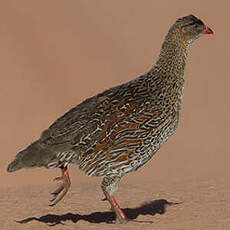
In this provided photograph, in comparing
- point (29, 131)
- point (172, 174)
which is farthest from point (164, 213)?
point (29, 131)

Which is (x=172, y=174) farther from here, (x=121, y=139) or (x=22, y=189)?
(x=121, y=139)

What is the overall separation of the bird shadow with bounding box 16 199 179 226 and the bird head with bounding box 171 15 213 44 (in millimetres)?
2658

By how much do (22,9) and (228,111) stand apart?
11.3 m

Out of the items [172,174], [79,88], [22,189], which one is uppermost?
[79,88]

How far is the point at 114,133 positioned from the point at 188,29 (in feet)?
6.39

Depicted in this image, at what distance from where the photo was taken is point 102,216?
38.1 ft

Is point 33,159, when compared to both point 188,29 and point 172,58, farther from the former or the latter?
point 188,29

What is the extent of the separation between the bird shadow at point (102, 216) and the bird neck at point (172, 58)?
218 centimetres

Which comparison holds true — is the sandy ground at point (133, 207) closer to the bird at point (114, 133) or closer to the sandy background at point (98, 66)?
the bird at point (114, 133)

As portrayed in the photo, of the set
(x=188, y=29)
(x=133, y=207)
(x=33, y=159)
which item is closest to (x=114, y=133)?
(x=33, y=159)

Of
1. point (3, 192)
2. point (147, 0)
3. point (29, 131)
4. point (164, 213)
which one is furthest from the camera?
point (147, 0)

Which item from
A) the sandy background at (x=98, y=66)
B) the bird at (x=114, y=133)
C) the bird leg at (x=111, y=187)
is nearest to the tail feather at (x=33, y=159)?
the bird at (x=114, y=133)

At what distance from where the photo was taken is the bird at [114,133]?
10477mm

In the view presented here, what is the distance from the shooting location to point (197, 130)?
30797 millimetres
